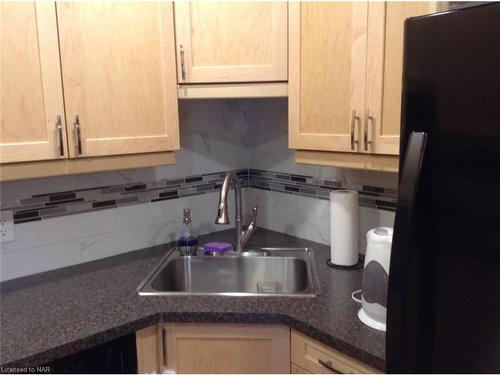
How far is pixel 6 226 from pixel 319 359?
3.87ft

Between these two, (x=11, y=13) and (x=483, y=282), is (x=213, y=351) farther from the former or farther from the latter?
(x=11, y=13)

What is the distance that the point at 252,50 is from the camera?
5.24ft

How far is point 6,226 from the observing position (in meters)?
1.58

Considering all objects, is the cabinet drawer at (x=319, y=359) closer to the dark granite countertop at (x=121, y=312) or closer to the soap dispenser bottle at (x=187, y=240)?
the dark granite countertop at (x=121, y=312)

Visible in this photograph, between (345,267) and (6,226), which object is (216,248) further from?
(6,226)

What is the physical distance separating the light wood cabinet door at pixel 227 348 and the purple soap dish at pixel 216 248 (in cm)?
50

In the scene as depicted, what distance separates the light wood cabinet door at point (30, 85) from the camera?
1.26 metres

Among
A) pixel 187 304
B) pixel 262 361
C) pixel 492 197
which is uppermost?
pixel 492 197

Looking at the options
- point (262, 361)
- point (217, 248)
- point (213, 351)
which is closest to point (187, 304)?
point (213, 351)

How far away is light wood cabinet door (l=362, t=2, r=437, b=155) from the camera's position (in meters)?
1.28

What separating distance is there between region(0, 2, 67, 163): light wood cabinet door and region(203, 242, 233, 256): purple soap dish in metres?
0.75

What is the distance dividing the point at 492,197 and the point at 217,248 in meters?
1.35

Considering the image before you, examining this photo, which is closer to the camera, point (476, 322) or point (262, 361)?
point (476, 322)

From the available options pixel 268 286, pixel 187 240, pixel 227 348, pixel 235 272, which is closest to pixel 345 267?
pixel 268 286
